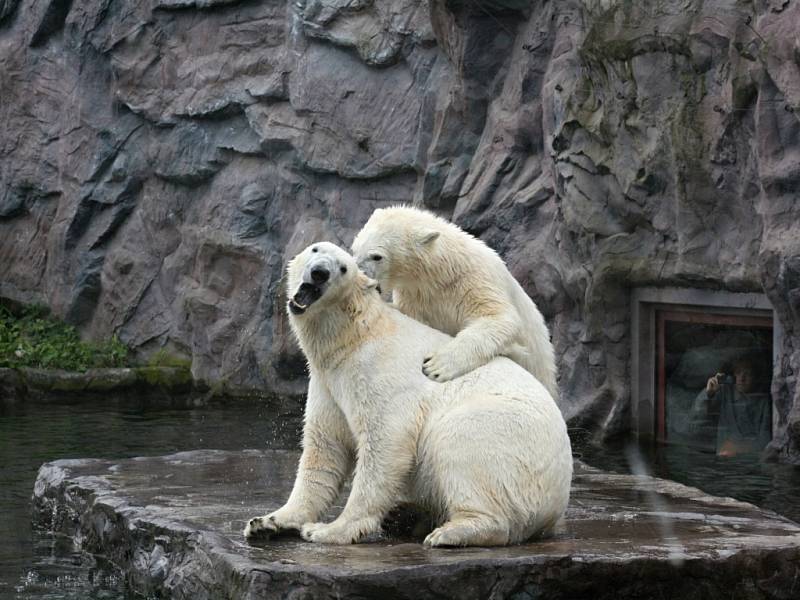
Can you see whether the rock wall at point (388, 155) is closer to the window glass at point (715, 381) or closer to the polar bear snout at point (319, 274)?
the window glass at point (715, 381)

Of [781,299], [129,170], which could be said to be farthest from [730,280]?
[129,170]

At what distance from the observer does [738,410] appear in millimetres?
10336

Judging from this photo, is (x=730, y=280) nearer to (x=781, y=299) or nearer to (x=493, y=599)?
(x=781, y=299)

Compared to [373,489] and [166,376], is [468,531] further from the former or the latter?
[166,376]

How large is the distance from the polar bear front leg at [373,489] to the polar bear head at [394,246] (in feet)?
3.76

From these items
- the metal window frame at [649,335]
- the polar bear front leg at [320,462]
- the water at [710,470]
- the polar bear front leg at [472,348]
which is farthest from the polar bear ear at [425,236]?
the metal window frame at [649,335]

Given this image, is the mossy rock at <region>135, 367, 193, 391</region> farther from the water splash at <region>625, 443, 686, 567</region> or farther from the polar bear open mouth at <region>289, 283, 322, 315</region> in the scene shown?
the polar bear open mouth at <region>289, 283, 322, 315</region>

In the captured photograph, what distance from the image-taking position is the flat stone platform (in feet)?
15.4

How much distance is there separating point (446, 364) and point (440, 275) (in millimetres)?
845

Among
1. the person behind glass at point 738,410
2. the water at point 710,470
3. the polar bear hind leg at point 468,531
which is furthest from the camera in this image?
the person behind glass at point 738,410

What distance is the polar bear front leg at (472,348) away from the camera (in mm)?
5297

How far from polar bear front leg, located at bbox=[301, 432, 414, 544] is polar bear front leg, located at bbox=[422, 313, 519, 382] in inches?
15.3

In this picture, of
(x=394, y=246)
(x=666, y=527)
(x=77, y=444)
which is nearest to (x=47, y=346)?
(x=77, y=444)

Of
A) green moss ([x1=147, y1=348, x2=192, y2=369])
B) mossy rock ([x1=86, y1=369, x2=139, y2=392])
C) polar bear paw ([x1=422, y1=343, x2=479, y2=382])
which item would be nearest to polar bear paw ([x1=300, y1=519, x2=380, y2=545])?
polar bear paw ([x1=422, y1=343, x2=479, y2=382])
